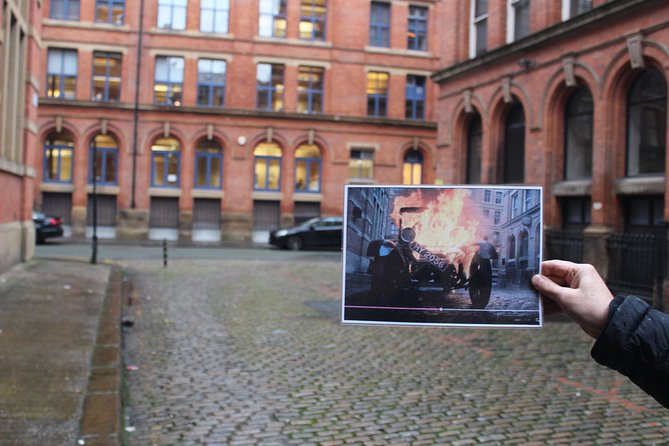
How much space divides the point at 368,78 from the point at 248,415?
34.2 m

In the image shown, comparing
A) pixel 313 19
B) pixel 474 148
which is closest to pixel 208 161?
pixel 313 19

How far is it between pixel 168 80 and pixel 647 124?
27.4 metres

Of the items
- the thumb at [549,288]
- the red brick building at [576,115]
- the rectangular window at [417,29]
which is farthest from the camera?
the rectangular window at [417,29]

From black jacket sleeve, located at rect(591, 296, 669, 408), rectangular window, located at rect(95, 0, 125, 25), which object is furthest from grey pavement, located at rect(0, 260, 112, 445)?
rectangular window, located at rect(95, 0, 125, 25)

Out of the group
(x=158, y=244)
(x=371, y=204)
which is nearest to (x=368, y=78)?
(x=158, y=244)

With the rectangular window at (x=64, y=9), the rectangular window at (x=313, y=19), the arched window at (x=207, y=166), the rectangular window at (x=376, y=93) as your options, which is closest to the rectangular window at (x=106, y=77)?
the rectangular window at (x=64, y=9)

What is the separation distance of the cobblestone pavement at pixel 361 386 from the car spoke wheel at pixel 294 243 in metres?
18.6

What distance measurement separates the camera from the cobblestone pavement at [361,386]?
18.9ft

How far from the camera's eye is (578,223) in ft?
57.4

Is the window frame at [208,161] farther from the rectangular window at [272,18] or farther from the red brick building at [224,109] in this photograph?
the rectangular window at [272,18]

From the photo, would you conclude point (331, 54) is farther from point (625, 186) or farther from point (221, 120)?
point (625, 186)

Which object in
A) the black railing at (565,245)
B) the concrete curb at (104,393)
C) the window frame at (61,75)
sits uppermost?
the window frame at (61,75)

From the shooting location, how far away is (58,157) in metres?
35.3

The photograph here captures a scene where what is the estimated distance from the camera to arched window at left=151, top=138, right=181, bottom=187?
118ft
